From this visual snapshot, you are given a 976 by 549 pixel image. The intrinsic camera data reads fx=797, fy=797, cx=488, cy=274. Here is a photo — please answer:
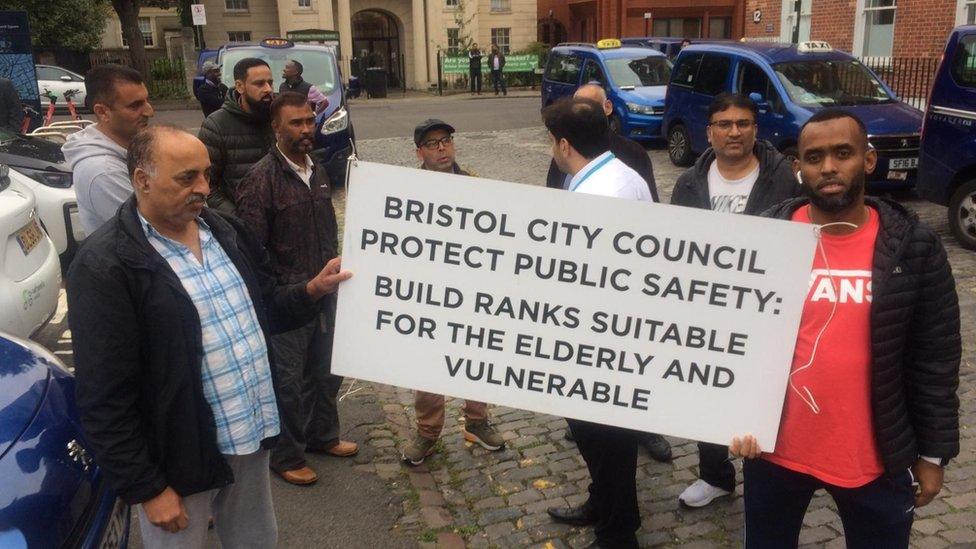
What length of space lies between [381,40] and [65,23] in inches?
507

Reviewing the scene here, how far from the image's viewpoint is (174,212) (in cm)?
233

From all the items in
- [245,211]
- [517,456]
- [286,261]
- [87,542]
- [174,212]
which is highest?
[174,212]

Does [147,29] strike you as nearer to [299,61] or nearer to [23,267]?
[299,61]

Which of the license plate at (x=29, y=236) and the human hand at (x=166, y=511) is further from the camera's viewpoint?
the license plate at (x=29, y=236)

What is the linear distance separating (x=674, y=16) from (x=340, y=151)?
25.3 metres

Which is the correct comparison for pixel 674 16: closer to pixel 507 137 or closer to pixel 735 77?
pixel 507 137

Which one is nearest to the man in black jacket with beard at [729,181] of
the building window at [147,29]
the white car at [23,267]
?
the white car at [23,267]

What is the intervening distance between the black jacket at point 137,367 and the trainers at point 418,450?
6.00ft

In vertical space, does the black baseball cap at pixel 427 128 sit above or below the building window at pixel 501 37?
below

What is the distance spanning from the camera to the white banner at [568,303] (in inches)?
99.0

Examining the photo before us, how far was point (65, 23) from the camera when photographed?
102 ft

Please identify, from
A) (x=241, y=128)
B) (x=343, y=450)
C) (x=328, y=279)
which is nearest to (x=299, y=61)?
(x=241, y=128)

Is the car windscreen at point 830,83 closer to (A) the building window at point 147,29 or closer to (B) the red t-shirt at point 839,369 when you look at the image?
(B) the red t-shirt at point 839,369

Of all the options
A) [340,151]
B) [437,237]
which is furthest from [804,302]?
[340,151]
